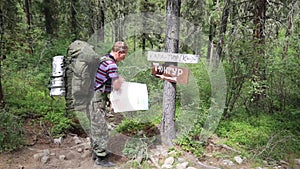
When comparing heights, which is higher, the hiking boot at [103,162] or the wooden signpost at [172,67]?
the wooden signpost at [172,67]

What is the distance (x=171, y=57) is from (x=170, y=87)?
1.79ft

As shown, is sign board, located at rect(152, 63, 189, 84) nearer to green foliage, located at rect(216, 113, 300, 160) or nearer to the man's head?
the man's head

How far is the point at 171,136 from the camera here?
478 cm

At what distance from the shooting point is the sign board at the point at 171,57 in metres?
4.17

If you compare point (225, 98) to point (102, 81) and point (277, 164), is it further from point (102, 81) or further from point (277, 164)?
point (102, 81)

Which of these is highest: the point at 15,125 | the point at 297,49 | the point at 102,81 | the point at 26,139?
the point at 297,49

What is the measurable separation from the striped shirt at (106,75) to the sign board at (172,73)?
857 millimetres

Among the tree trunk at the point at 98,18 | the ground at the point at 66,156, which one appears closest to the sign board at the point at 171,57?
the ground at the point at 66,156

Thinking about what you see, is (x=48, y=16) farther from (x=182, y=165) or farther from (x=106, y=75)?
(x=182, y=165)

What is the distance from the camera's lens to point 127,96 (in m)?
3.83

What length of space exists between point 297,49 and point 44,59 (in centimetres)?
780

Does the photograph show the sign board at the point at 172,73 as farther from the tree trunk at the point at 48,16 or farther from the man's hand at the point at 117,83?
the tree trunk at the point at 48,16

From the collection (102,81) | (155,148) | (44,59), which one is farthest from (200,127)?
(44,59)

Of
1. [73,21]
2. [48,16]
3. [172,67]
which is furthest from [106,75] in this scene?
[73,21]
